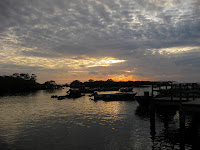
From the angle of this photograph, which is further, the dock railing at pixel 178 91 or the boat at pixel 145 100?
the boat at pixel 145 100

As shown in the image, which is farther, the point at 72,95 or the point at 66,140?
the point at 72,95

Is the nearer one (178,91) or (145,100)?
(178,91)

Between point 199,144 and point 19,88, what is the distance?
648ft

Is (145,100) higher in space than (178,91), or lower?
lower

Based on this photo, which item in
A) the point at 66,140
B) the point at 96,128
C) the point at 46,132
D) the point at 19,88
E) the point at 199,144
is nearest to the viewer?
the point at 199,144

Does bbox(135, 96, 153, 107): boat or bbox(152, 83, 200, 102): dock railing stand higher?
bbox(152, 83, 200, 102): dock railing

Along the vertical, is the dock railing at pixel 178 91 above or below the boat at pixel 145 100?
above

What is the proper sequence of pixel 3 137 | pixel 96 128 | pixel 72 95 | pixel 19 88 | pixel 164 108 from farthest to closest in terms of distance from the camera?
pixel 19 88 → pixel 72 95 → pixel 164 108 → pixel 96 128 → pixel 3 137

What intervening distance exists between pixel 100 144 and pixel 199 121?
55.6 ft

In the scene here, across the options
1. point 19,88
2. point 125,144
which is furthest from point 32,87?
point 125,144

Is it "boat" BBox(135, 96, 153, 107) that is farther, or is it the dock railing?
"boat" BBox(135, 96, 153, 107)

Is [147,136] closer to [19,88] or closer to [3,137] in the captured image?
[3,137]

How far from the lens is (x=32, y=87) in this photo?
19812 cm

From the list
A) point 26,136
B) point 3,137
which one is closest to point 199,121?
point 26,136
